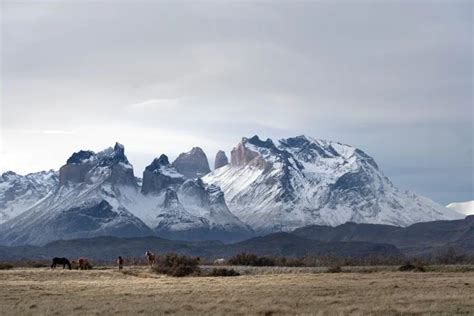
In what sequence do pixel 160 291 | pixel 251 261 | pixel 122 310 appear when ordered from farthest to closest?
pixel 251 261 < pixel 160 291 < pixel 122 310

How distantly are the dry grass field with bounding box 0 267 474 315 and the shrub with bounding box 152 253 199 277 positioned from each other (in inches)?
670

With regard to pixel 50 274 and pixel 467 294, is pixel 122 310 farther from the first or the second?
pixel 50 274

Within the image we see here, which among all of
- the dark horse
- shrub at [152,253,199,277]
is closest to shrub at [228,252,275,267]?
shrub at [152,253,199,277]

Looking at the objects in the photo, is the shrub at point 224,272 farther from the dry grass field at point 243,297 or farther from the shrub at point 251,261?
the shrub at point 251,261

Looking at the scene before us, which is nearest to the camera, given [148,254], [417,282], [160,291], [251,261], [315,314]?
[315,314]

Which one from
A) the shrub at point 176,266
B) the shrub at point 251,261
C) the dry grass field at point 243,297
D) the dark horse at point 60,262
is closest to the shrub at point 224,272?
the shrub at point 176,266

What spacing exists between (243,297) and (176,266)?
126ft

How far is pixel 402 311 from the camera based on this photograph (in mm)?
44719

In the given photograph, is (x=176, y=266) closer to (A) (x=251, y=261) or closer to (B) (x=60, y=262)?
(B) (x=60, y=262)

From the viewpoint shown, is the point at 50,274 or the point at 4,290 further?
the point at 50,274

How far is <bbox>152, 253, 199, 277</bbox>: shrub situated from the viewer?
90.1m

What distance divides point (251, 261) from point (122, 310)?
252 feet

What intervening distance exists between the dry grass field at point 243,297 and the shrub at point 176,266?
1702cm

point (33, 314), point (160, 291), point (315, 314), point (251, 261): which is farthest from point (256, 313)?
point (251, 261)
